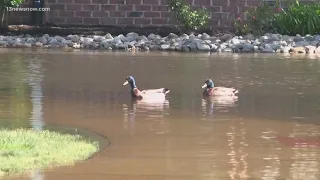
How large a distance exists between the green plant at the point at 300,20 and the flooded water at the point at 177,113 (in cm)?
493

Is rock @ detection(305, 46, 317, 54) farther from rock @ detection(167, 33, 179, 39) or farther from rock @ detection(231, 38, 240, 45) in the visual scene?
rock @ detection(167, 33, 179, 39)

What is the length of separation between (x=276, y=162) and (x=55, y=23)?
19.8m

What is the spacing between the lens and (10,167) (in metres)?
7.56

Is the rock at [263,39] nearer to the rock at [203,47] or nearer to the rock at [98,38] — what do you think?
the rock at [203,47]

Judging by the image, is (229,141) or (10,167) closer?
(10,167)

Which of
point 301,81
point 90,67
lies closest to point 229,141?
point 301,81

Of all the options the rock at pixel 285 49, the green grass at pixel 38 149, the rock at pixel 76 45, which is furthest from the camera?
the rock at pixel 76 45

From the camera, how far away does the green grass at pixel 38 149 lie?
775cm

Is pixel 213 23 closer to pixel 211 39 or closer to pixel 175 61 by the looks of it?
pixel 211 39

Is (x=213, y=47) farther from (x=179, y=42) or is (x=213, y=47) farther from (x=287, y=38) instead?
(x=287, y=38)

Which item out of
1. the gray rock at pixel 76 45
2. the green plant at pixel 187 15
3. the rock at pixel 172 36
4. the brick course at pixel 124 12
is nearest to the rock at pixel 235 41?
the rock at pixel 172 36

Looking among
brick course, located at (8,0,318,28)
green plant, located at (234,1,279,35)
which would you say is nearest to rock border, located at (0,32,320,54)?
green plant, located at (234,1,279,35)

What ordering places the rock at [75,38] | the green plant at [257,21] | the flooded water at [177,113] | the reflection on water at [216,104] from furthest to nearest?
the green plant at [257,21] < the rock at [75,38] < the reflection on water at [216,104] < the flooded water at [177,113]

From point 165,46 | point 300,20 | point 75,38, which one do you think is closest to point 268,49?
point 300,20
